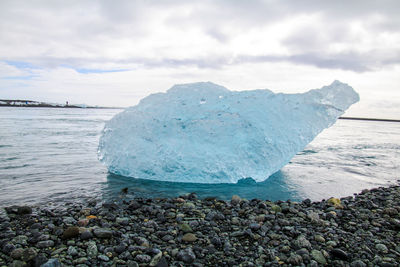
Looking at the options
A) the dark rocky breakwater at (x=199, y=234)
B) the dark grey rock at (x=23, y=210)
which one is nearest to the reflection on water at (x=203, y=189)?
the dark rocky breakwater at (x=199, y=234)

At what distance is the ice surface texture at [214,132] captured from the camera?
7.17 m

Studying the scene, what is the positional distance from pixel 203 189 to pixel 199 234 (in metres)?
3.00

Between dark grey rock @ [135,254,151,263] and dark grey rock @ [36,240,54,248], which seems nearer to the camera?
dark grey rock @ [135,254,151,263]

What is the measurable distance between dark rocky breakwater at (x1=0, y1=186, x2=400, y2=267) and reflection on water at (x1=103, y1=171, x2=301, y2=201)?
83 centimetres

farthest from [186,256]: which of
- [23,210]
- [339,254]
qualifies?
[23,210]

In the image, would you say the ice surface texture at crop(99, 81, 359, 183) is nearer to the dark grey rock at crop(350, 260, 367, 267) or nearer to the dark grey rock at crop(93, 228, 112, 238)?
the dark grey rock at crop(93, 228, 112, 238)

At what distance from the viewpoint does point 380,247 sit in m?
3.52

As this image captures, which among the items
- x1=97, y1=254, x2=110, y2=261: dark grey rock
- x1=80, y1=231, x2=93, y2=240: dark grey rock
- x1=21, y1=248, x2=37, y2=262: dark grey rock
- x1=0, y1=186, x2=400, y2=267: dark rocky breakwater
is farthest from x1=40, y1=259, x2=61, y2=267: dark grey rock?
x1=80, y1=231, x2=93, y2=240: dark grey rock

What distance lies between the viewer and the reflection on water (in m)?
6.10

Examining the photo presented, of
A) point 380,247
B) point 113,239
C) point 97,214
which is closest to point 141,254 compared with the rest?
point 113,239

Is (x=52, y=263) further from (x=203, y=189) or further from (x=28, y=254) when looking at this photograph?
(x=203, y=189)

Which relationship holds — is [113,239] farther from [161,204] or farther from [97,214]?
[161,204]

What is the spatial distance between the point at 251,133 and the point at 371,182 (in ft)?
12.8

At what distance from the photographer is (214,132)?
7.52 m
